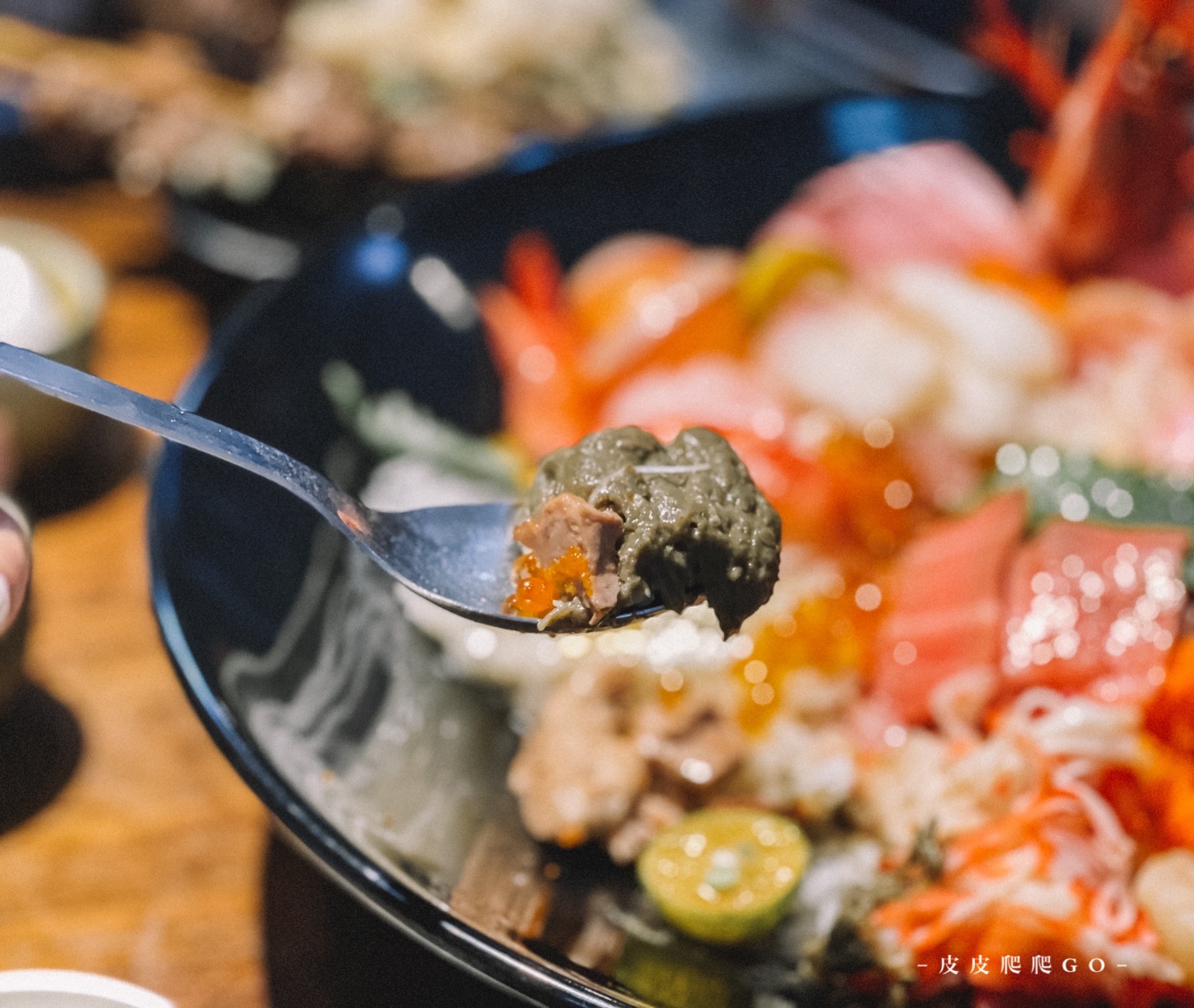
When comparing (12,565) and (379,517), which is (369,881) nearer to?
(379,517)

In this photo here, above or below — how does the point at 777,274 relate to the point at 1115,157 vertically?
below

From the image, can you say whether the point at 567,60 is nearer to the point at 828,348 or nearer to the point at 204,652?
the point at 828,348

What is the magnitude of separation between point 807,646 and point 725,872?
526 mm

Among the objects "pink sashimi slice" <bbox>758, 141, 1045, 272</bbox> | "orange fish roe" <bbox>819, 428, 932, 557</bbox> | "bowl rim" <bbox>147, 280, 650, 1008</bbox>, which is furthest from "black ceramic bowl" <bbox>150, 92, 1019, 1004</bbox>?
"orange fish roe" <bbox>819, 428, 932, 557</bbox>

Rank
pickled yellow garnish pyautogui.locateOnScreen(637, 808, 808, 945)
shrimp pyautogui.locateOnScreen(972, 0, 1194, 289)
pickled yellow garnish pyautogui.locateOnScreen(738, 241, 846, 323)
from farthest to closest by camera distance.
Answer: shrimp pyautogui.locateOnScreen(972, 0, 1194, 289)
pickled yellow garnish pyautogui.locateOnScreen(738, 241, 846, 323)
pickled yellow garnish pyautogui.locateOnScreen(637, 808, 808, 945)

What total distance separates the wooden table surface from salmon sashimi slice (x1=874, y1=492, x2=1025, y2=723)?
3.17 feet

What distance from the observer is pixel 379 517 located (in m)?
1.12

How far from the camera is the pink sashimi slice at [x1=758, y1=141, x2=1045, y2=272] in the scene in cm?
236

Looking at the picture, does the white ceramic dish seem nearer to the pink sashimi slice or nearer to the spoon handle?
the spoon handle

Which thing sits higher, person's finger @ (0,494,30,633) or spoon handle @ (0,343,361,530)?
spoon handle @ (0,343,361,530)

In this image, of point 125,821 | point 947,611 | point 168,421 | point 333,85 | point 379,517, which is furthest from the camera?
point 333,85

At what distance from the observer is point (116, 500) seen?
198 cm

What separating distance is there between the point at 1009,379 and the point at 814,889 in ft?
3.82

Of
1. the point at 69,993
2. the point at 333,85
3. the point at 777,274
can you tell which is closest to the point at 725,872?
the point at 69,993
